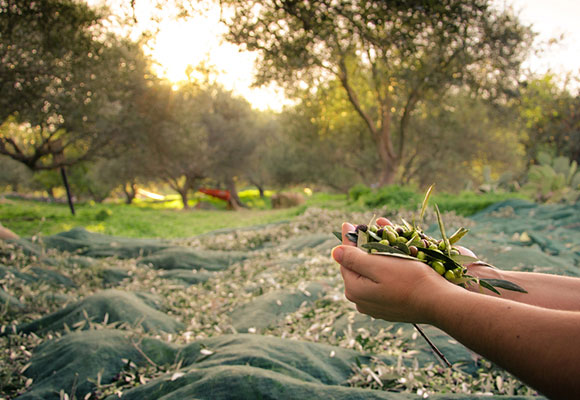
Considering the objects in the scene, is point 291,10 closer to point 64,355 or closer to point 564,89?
point 64,355

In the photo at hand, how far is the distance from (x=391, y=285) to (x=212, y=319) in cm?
349

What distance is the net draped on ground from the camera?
2.68 metres

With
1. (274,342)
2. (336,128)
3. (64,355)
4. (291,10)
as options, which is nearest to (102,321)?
(64,355)

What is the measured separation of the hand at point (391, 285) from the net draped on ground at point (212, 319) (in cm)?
100

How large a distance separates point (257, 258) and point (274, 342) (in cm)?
433

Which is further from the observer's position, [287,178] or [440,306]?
[287,178]

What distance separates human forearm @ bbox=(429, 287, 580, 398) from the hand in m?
0.09

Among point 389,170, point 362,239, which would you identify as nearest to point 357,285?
point 362,239

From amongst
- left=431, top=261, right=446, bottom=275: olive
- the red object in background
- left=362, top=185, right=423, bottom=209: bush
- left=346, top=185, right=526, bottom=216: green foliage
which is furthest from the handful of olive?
the red object in background

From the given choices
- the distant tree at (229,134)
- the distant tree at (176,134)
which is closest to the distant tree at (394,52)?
the distant tree at (176,134)

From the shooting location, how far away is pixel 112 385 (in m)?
2.82

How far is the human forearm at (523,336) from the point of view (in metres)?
1.00

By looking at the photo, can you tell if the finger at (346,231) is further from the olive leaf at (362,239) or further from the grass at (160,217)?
the grass at (160,217)

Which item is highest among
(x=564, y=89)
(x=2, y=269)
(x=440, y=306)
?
(x=564, y=89)
